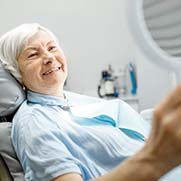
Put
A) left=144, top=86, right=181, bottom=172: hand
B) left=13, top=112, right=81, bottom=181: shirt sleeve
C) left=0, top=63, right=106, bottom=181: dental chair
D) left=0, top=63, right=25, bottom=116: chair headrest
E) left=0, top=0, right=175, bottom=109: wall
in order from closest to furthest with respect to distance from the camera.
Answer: left=144, top=86, right=181, bottom=172: hand → left=13, top=112, right=81, bottom=181: shirt sleeve → left=0, top=63, right=106, bottom=181: dental chair → left=0, top=63, right=25, bottom=116: chair headrest → left=0, top=0, right=175, bottom=109: wall

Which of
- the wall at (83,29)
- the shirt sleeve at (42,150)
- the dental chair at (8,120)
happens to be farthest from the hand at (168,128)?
the wall at (83,29)

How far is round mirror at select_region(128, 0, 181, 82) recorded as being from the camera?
54cm

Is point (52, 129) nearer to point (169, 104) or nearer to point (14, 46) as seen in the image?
point (14, 46)

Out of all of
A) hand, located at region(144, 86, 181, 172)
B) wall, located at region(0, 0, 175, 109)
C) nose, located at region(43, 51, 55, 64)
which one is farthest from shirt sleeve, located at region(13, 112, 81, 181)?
wall, located at region(0, 0, 175, 109)

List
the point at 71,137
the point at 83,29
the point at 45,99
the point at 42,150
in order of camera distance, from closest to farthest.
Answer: the point at 42,150, the point at 71,137, the point at 45,99, the point at 83,29

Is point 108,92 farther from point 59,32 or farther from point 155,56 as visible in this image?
point 155,56

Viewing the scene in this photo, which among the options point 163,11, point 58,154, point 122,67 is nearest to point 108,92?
point 122,67

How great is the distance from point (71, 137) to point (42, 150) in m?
0.14

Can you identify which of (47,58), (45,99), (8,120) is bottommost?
(8,120)

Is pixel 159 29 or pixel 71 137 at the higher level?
pixel 159 29

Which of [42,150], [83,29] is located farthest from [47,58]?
[83,29]

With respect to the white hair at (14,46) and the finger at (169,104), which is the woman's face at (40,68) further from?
the finger at (169,104)

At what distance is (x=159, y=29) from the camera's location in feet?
1.85

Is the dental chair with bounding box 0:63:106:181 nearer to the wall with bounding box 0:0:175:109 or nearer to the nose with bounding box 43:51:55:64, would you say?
the nose with bounding box 43:51:55:64
